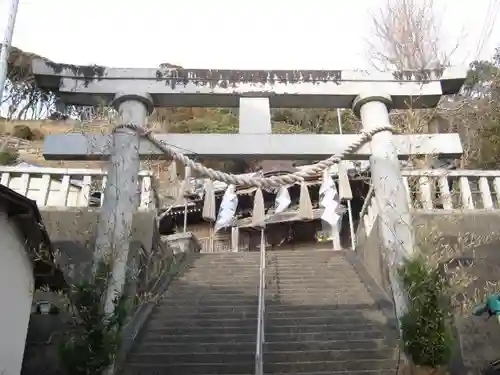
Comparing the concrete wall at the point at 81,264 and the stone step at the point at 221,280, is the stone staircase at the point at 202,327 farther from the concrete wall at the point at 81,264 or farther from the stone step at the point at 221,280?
the concrete wall at the point at 81,264

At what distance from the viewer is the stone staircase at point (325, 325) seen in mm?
5797

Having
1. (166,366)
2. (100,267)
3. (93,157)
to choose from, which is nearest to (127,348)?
(166,366)

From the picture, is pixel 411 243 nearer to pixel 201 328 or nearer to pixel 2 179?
pixel 201 328

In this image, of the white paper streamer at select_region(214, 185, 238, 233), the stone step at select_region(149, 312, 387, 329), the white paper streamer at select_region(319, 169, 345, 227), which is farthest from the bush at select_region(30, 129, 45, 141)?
the stone step at select_region(149, 312, 387, 329)

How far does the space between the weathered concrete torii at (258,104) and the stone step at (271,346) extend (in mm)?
1249

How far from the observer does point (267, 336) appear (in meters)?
6.53

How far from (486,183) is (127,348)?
22.7 ft

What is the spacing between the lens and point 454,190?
9.32m

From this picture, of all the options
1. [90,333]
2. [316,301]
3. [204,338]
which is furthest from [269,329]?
[90,333]

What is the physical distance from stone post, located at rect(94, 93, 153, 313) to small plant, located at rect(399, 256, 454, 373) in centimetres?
296

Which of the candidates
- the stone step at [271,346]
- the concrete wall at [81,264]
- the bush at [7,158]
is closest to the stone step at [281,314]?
the concrete wall at [81,264]

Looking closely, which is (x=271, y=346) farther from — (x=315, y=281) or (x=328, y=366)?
(x=315, y=281)

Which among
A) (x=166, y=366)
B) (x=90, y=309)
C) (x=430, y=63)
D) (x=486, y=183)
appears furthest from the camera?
(x=430, y=63)

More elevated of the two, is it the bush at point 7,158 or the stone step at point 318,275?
the bush at point 7,158
